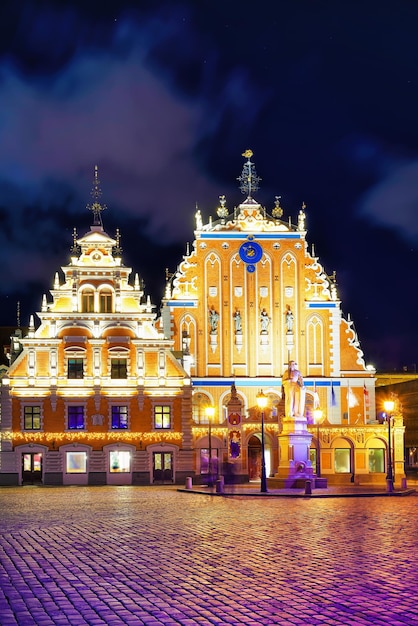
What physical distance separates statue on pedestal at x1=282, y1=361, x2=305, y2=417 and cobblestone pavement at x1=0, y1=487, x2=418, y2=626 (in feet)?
56.9

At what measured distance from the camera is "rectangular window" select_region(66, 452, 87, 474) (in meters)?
57.5

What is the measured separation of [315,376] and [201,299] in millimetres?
9485

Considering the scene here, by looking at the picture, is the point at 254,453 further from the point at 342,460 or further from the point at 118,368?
the point at 118,368

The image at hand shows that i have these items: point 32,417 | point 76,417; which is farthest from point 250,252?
point 32,417

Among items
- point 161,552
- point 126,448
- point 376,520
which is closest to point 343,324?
point 126,448

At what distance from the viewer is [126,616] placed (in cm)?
1102

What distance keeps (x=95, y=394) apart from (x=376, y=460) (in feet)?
61.6

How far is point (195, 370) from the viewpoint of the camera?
6656 cm

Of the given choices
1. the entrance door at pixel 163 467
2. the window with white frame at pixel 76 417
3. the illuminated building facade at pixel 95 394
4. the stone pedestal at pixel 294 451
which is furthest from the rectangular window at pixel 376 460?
the stone pedestal at pixel 294 451

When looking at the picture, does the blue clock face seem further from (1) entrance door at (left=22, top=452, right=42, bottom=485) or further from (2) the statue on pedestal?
(2) the statue on pedestal

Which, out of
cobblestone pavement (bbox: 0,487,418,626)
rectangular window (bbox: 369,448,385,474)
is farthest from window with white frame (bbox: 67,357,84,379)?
cobblestone pavement (bbox: 0,487,418,626)

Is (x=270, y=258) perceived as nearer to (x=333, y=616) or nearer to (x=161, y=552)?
(x=161, y=552)

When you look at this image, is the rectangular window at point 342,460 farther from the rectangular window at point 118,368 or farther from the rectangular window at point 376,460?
the rectangular window at point 118,368

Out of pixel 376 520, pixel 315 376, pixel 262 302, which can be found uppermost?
pixel 262 302
